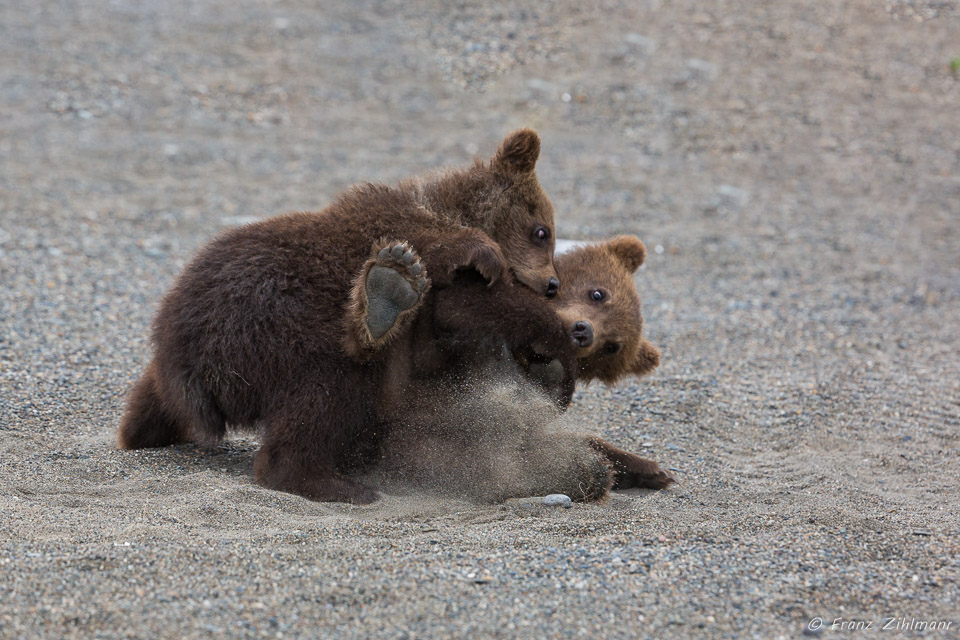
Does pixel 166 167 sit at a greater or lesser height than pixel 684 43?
lesser

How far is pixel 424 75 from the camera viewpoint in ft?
46.9

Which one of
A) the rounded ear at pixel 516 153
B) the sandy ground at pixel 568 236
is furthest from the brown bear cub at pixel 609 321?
the rounded ear at pixel 516 153

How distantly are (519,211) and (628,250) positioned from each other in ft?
2.57

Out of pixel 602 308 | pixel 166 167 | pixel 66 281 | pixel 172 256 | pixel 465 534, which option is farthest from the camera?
pixel 166 167

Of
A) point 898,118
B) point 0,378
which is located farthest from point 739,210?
point 0,378

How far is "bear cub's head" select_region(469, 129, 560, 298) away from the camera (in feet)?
19.3

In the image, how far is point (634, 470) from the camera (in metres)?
5.59

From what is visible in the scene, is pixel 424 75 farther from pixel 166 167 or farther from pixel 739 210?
pixel 739 210

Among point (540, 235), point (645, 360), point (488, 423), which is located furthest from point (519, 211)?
point (488, 423)

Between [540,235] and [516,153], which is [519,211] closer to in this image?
[540,235]

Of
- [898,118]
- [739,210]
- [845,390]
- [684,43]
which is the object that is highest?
[684,43]

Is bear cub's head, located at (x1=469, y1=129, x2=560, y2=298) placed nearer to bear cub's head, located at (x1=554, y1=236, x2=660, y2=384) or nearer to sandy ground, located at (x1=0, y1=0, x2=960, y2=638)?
bear cub's head, located at (x1=554, y1=236, x2=660, y2=384)

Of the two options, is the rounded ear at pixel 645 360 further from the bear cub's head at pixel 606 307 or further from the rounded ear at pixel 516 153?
the rounded ear at pixel 516 153

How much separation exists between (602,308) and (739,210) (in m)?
6.82
